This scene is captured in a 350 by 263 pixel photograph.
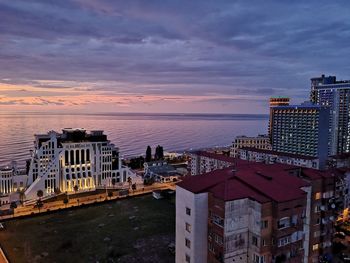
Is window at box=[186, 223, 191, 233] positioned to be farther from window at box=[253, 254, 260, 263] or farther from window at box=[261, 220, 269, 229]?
window at box=[261, 220, 269, 229]

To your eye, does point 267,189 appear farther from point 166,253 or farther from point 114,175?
point 114,175

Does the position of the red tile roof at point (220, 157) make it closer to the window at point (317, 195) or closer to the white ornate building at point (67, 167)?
the white ornate building at point (67, 167)

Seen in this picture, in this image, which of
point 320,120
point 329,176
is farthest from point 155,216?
Answer: point 320,120

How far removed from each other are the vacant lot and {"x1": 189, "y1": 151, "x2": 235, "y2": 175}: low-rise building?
18.0 m

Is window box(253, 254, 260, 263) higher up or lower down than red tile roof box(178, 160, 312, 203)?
lower down

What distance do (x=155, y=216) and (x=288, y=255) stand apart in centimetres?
3693

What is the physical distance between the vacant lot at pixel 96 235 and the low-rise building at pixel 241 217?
49.9 ft

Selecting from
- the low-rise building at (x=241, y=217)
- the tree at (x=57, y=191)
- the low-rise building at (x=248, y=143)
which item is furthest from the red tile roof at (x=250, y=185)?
the low-rise building at (x=248, y=143)

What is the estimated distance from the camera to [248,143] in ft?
420

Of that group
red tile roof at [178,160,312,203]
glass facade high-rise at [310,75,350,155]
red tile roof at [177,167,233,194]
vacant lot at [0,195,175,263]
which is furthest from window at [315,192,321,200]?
glass facade high-rise at [310,75,350,155]

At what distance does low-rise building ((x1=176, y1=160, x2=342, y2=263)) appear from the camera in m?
31.7

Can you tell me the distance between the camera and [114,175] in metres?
96.2

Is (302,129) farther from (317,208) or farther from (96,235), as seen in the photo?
(96,235)

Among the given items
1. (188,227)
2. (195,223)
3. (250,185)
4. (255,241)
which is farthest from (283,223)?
(188,227)
